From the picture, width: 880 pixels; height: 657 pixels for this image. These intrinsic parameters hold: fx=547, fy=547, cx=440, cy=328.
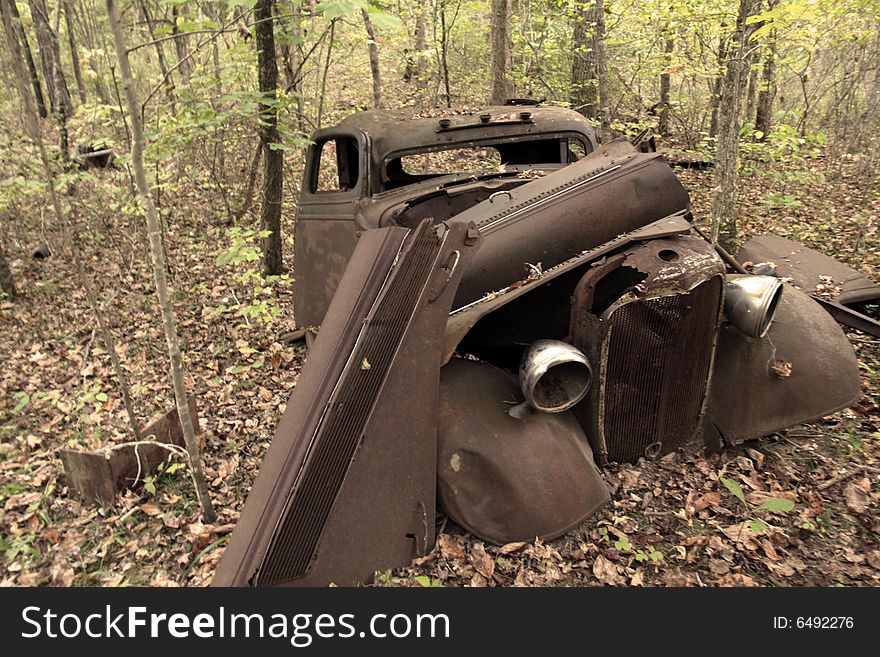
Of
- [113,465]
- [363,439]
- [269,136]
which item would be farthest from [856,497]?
[269,136]

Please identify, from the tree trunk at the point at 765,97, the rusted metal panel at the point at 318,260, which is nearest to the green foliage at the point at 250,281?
the rusted metal panel at the point at 318,260

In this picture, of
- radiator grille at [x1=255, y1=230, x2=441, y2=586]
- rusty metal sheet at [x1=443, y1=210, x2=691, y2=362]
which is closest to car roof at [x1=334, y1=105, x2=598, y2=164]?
rusty metal sheet at [x1=443, y1=210, x2=691, y2=362]

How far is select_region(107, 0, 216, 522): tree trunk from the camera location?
207cm

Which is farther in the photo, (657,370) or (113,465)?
(113,465)

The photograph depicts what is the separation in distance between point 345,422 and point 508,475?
2.52ft

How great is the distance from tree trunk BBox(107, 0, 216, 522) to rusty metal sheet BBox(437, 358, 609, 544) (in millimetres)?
1183

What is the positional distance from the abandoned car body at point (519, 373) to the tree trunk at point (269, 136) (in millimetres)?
2216

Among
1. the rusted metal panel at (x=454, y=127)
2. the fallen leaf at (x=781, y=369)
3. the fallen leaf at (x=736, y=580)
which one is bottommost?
the fallen leaf at (x=736, y=580)

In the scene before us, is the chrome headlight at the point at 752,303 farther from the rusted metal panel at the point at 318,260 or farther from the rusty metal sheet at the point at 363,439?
the rusted metal panel at the point at 318,260

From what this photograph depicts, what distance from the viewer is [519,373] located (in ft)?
8.48

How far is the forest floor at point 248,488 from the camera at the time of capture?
7.89 feet

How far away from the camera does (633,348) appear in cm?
264

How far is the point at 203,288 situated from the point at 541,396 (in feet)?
13.8

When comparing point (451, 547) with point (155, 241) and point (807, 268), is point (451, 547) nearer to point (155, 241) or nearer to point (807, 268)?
point (155, 241)
